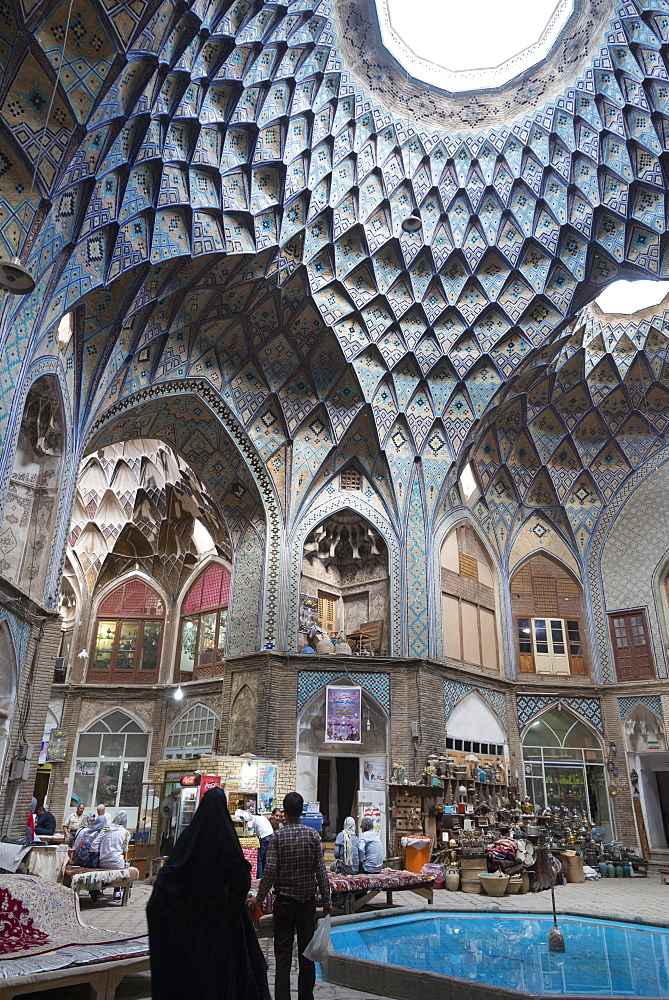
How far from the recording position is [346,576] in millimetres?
18109

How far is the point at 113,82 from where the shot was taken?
33.5ft

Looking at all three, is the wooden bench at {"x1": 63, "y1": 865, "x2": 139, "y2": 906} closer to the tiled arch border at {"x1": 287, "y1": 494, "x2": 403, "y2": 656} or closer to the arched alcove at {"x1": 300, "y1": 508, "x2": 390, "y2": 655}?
the tiled arch border at {"x1": 287, "y1": 494, "x2": 403, "y2": 656}

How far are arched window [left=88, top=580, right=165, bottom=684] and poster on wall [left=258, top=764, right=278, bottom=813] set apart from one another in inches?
281

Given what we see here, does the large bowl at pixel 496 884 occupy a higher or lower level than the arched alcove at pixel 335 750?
lower

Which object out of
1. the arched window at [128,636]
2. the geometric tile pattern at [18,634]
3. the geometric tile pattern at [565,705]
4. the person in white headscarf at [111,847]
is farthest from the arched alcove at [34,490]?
the geometric tile pattern at [565,705]

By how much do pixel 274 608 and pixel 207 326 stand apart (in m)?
6.18

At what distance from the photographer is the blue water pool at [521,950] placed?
5.25 metres

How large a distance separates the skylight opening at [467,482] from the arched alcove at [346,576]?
3025 millimetres

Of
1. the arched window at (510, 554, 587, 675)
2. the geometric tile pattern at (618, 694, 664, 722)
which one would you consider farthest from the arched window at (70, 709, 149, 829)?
the geometric tile pattern at (618, 694, 664, 722)

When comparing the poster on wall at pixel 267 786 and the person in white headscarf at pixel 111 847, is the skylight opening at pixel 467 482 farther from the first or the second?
the person in white headscarf at pixel 111 847

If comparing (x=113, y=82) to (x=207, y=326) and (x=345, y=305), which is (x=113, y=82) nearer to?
(x=207, y=326)

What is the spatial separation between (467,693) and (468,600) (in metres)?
2.37

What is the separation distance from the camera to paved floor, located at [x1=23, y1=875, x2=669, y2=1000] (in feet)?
16.8

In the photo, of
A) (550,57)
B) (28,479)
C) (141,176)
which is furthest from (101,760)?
(550,57)
